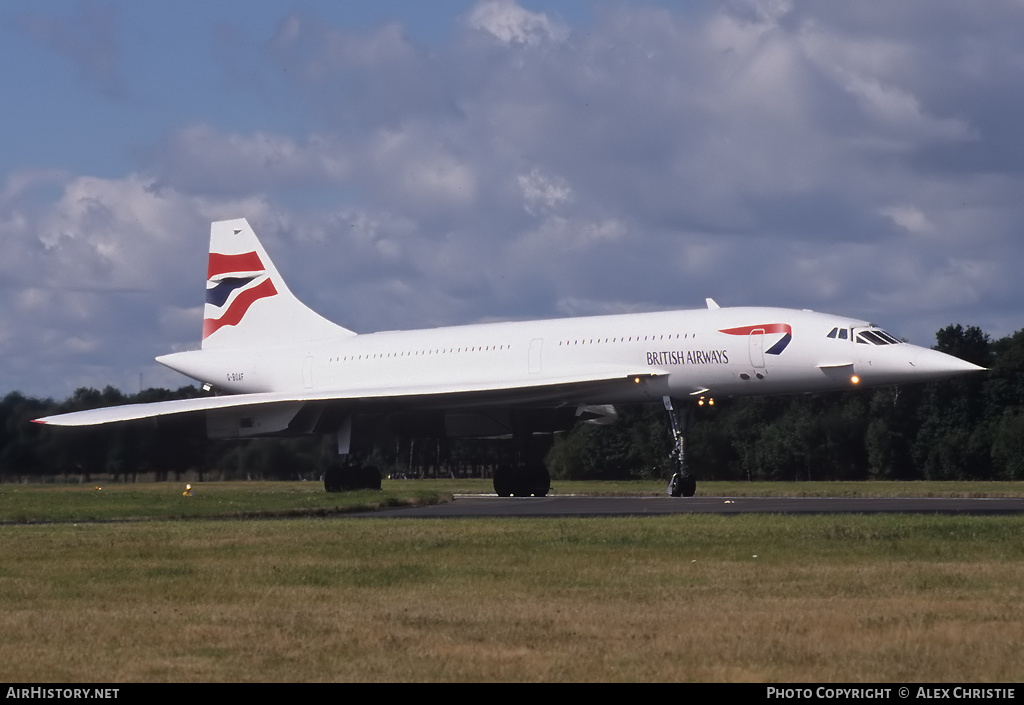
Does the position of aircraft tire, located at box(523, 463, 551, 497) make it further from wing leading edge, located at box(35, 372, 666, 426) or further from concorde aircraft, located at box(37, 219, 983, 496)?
wing leading edge, located at box(35, 372, 666, 426)

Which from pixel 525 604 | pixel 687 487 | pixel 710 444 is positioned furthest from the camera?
pixel 710 444

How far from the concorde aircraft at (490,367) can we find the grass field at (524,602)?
971 centimetres

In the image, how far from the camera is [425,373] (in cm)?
3142

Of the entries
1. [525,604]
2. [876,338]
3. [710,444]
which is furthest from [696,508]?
[710,444]

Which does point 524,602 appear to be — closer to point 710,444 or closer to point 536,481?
point 536,481

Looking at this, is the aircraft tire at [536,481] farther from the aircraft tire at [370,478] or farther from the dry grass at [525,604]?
the dry grass at [525,604]

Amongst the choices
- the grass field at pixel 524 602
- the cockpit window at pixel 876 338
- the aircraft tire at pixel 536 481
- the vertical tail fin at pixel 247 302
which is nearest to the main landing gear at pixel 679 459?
the cockpit window at pixel 876 338

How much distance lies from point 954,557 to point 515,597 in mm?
4448

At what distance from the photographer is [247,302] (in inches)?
1401

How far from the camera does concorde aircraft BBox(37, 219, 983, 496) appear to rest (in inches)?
1041

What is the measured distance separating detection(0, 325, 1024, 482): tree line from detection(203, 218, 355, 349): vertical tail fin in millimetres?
2567

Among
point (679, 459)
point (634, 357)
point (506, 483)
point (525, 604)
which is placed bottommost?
point (525, 604)

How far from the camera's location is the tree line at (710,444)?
118ft

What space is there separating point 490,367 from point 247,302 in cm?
811
